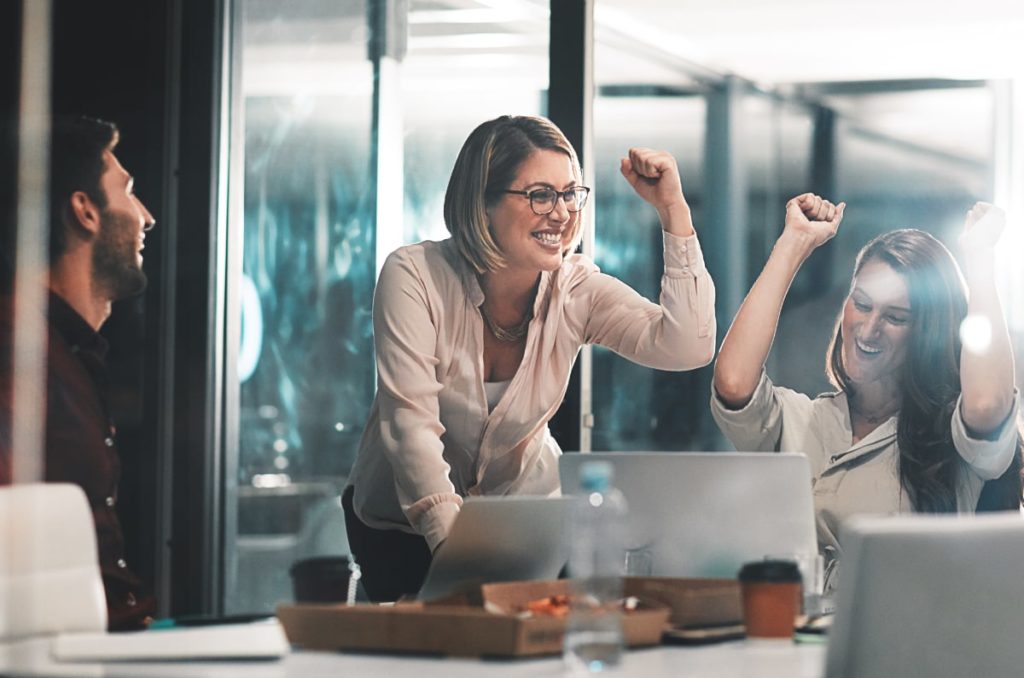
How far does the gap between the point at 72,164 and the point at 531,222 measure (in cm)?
133

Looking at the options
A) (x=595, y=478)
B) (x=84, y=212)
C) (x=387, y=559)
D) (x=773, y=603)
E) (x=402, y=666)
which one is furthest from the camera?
(x=84, y=212)

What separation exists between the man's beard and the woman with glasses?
0.84m

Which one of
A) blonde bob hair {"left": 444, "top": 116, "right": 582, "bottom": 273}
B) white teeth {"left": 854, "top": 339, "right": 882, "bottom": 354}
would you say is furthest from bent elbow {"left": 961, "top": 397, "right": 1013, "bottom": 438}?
blonde bob hair {"left": 444, "top": 116, "right": 582, "bottom": 273}

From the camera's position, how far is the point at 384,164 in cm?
446

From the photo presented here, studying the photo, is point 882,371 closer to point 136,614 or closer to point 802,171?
point 802,171

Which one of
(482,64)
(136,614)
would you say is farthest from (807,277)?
(136,614)

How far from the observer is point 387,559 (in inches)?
145

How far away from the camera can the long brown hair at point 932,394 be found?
3.86m

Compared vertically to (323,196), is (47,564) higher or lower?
lower

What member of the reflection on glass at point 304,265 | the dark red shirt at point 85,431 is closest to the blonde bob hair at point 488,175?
the reflection on glass at point 304,265

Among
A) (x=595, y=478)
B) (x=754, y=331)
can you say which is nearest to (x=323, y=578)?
(x=754, y=331)

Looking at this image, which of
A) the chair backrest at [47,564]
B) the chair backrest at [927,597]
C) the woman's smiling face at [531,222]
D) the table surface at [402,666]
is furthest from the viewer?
the woman's smiling face at [531,222]

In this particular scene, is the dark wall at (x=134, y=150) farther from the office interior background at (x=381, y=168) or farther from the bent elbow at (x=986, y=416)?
the bent elbow at (x=986, y=416)

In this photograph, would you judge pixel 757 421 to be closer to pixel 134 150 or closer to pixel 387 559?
pixel 387 559
